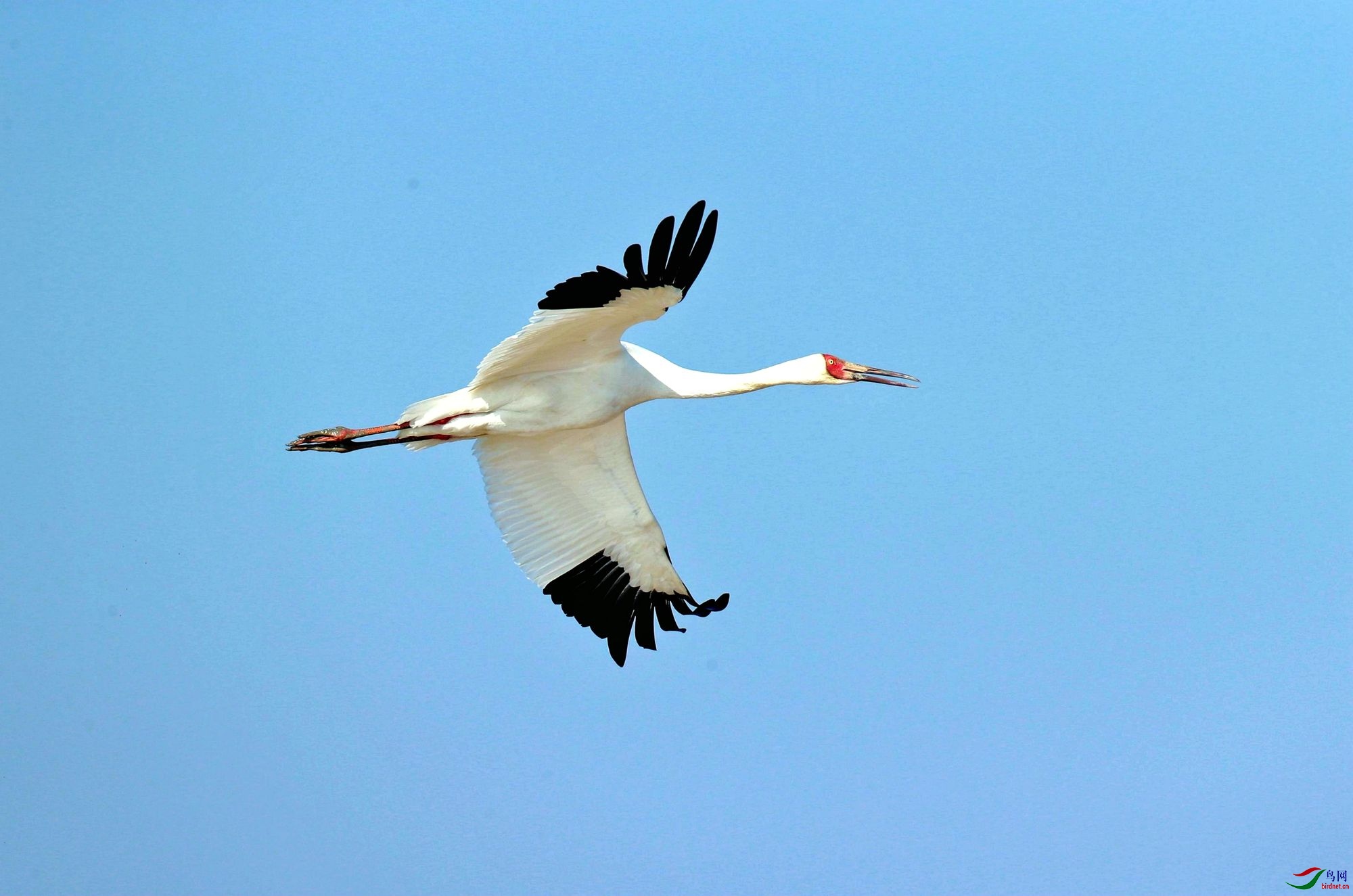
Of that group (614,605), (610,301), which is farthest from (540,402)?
(614,605)

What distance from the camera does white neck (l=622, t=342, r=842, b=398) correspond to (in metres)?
14.0

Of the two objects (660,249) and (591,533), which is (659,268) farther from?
(591,533)

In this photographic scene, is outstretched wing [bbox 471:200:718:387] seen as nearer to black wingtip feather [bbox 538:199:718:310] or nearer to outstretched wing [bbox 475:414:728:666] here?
black wingtip feather [bbox 538:199:718:310]

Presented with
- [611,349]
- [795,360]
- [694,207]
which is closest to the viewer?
[694,207]

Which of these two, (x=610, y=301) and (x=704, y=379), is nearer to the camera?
(x=610, y=301)

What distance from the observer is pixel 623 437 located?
48.8 ft

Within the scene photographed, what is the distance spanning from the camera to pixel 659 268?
12039mm

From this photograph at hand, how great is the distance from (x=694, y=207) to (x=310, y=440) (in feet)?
14.9

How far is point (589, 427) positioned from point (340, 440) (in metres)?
2.22

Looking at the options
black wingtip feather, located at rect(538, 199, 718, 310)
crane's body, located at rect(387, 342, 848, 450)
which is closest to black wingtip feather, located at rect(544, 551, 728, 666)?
crane's body, located at rect(387, 342, 848, 450)

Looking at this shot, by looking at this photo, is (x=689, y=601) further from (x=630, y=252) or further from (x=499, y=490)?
(x=630, y=252)

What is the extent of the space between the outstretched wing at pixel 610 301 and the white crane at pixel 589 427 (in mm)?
13

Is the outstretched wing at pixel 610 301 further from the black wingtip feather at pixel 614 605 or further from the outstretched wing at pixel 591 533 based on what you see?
the black wingtip feather at pixel 614 605

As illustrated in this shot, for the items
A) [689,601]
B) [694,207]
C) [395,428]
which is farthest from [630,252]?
[689,601]
